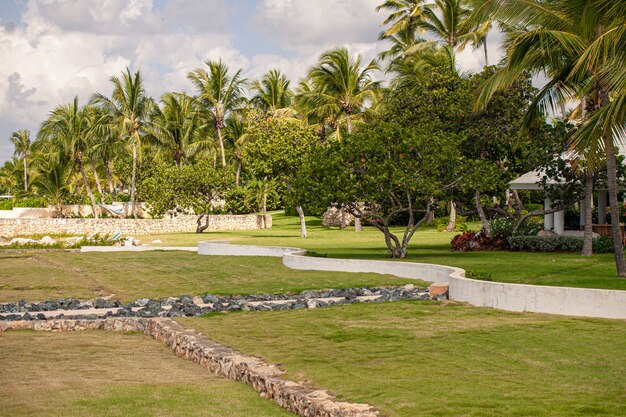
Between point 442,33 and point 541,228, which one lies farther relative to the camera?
point 442,33

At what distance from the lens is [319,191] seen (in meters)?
27.0

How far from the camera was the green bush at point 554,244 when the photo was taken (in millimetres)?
27703

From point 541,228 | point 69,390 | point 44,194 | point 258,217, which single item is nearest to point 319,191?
point 541,228

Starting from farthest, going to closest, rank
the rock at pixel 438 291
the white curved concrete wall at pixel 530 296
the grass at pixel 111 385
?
the rock at pixel 438 291, the white curved concrete wall at pixel 530 296, the grass at pixel 111 385

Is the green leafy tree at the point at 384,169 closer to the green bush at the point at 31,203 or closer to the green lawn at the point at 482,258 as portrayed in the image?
the green lawn at the point at 482,258

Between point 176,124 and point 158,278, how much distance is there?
4237cm

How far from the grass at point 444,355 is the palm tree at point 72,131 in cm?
4693

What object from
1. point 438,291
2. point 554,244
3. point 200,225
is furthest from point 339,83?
point 438,291

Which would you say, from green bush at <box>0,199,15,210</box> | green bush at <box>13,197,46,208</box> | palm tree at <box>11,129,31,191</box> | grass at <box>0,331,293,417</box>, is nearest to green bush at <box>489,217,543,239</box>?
grass at <box>0,331,293,417</box>

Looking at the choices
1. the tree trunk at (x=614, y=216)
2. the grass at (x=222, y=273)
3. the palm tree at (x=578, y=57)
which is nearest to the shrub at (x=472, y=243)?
the grass at (x=222, y=273)

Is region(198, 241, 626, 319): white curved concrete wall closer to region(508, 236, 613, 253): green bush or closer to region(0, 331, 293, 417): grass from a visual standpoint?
region(0, 331, 293, 417): grass

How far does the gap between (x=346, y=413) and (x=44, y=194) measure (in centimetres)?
6273

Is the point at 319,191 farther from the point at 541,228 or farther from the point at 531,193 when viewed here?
the point at 531,193

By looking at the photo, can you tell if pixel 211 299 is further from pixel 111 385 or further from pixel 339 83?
pixel 339 83
